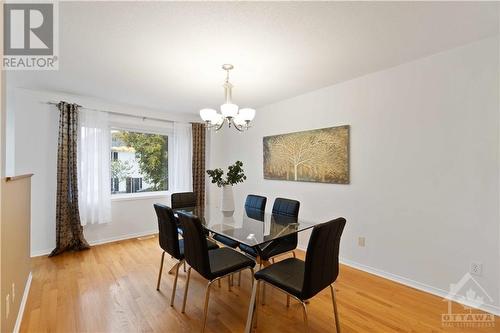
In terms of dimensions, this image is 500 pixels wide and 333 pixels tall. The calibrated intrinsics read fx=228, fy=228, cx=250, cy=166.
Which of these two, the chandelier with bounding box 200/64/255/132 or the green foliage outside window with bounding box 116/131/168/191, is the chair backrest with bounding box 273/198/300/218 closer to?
the chandelier with bounding box 200/64/255/132

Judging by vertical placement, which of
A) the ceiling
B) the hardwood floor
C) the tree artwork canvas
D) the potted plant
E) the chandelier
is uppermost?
the ceiling

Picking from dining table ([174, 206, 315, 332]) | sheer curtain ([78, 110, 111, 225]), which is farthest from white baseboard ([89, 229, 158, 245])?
dining table ([174, 206, 315, 332])

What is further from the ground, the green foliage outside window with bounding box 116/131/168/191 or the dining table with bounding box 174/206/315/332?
the green foliage outside window with bounding box 116/131/168/191

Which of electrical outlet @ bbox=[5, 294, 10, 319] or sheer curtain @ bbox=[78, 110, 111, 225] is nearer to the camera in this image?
electrical outlet @ bbox=[5, 294, 10, 319]

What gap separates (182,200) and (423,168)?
290cm

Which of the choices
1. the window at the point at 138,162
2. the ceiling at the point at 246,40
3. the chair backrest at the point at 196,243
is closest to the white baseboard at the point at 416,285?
the chair backrest at the point at 196,243

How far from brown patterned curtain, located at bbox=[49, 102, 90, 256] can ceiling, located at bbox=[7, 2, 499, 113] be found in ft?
1.71

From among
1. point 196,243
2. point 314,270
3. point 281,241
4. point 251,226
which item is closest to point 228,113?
point 251,226

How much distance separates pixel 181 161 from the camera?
4.55 meters

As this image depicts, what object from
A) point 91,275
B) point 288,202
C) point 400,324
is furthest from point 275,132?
point 91,275

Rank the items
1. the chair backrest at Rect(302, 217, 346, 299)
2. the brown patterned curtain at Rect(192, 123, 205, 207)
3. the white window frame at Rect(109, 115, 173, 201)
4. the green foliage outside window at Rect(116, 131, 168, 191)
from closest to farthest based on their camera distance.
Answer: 1. the chair backrest at Rect(302, 217, 346, 299)
2. the white window frame at Rect(109, 115, 173, 201)
3. the green foliage outside window at Rect(116, 131, 168, 191)
4. the brown patterned curtain at Rect(192, 123, 205, 207)

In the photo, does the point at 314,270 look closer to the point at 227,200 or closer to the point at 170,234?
→ the point at 170,234

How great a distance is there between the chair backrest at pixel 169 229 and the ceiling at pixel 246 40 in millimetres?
1512

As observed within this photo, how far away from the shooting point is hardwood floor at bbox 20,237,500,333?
6.03ft
